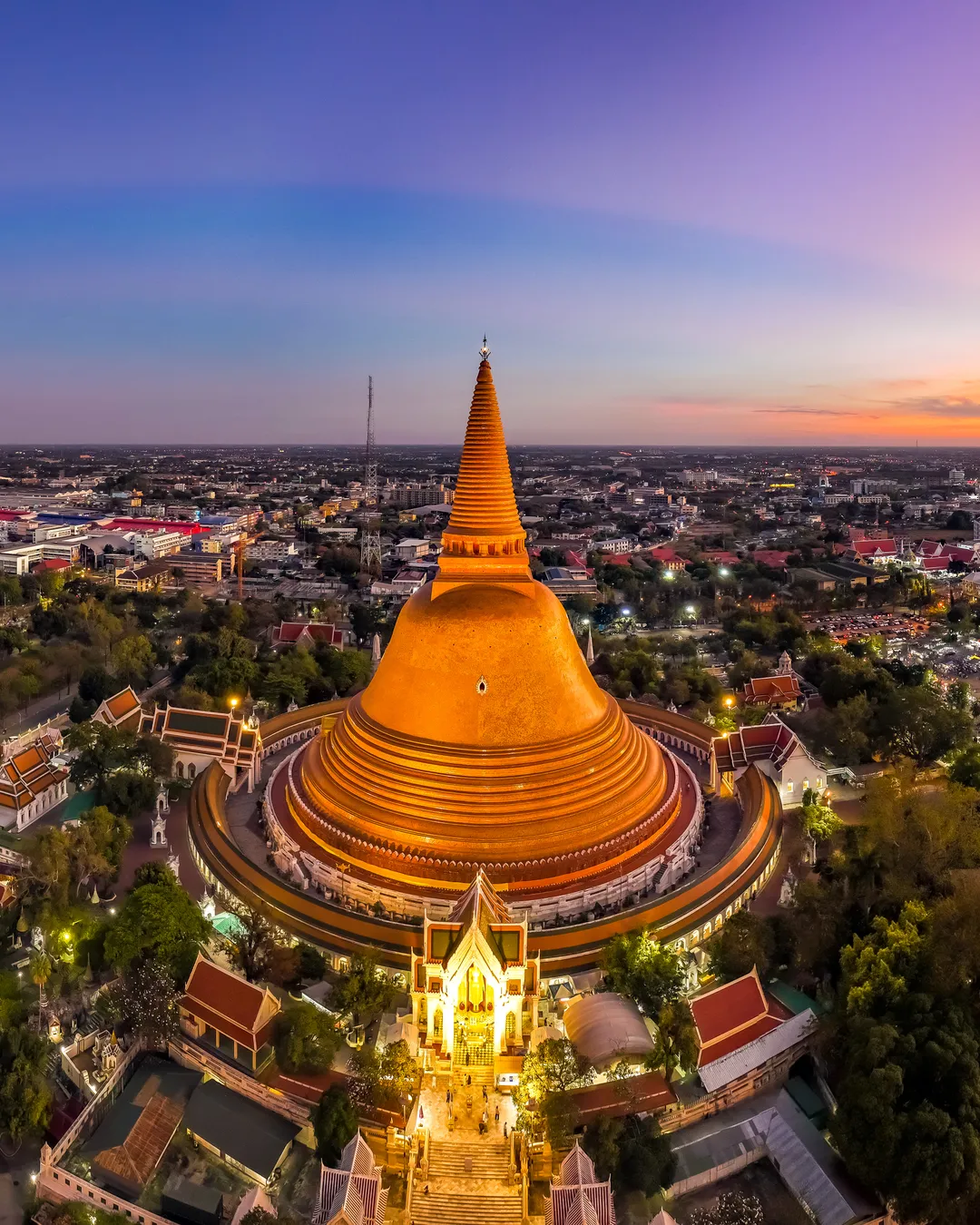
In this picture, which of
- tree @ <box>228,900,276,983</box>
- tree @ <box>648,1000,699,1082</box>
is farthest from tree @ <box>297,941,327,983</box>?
tree @ <box>648,1000,699,1082</box>

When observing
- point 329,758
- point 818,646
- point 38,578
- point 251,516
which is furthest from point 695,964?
point 251,516

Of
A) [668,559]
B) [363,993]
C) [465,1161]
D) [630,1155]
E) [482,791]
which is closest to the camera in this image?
[630,1155]

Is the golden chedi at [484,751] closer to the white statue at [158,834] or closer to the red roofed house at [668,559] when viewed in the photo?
the white statue at [158,834]

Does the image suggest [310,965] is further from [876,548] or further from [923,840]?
[876,548]

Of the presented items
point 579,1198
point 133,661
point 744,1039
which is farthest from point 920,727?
point 133,661

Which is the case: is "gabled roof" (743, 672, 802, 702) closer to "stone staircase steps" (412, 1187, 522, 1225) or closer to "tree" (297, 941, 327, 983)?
"tree" (297, 941, 327, 983)

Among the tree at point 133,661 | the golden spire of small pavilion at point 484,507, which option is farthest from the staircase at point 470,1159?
the tree at point 133,661
